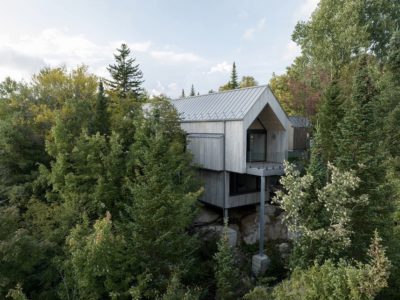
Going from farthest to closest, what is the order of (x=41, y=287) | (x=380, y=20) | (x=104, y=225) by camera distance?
1. (x=380, y=20)
2. (x=41, y=287)
3. (x=104, y=225)

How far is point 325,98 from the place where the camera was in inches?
491

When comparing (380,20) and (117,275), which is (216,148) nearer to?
(117,275)

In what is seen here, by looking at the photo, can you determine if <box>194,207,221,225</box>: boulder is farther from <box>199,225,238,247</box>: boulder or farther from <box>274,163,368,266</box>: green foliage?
<box>274,163,368,266</box>: green foliage

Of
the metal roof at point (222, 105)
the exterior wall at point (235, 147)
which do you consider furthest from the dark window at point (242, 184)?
the metal roof at point (222, 105)

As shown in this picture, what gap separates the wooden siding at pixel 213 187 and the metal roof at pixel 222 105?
12.6ft

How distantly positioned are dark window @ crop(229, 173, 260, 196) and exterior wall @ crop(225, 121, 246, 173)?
1.75 meters

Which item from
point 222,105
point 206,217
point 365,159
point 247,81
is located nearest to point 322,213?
point 365,159

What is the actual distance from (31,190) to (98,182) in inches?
240

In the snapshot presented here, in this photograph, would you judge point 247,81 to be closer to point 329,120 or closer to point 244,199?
point 244,199

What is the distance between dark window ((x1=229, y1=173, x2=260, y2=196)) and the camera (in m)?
18.0

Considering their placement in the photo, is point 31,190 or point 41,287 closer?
point 41,287

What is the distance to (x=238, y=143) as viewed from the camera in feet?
51.4

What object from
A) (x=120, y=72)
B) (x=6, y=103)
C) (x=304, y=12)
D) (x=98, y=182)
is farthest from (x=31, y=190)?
(x=304, y=12)

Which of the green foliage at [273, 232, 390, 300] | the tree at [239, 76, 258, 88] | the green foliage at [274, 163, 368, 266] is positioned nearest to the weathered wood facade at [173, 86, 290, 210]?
the green foliage at [274, 163, 368, 266]
